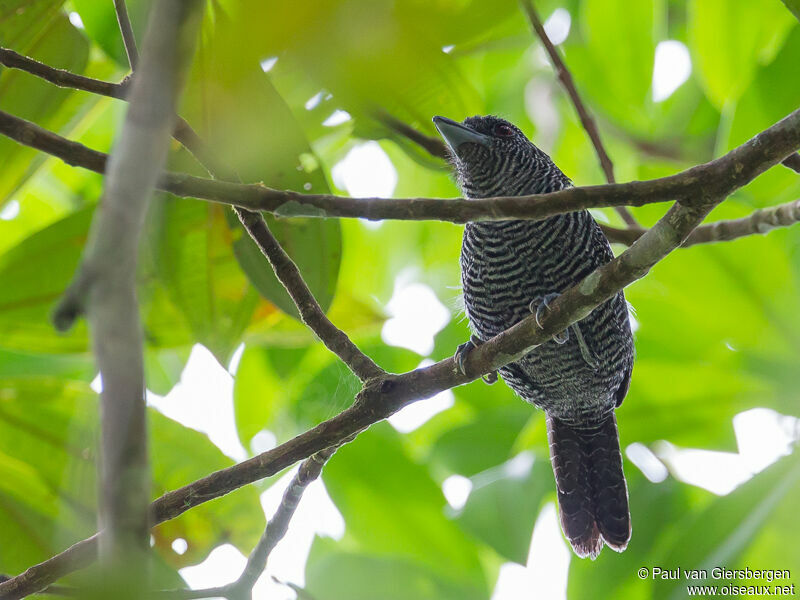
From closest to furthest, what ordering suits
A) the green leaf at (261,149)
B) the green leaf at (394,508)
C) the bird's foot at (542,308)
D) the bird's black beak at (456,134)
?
the green leaf at (261,149) < the bird's foot at (542,308) < the bird's black beak at (456,134) < the green leaf at (394,508)

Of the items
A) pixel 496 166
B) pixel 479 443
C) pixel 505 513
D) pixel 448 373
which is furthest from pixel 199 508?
pixel 496 166

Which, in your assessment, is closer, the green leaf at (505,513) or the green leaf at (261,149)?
the green leaf at (261,149)

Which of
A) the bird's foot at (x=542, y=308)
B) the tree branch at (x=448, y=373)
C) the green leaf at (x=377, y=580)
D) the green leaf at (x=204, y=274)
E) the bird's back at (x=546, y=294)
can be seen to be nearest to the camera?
the tree branch at (x=448, y=373)

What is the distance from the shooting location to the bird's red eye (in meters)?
2.72

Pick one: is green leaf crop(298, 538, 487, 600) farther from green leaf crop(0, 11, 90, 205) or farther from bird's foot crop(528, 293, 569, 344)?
green leaf crop(0, 11, 90, 205)

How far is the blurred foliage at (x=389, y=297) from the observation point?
203 centimetres

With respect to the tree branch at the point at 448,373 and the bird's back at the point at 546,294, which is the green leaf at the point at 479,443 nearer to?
the bird's back at the point at 546,294

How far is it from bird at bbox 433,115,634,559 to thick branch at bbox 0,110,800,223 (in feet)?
2.91

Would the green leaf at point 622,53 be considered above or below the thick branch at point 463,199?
above

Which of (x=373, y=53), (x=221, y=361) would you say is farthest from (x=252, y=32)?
(x=221, y=361)

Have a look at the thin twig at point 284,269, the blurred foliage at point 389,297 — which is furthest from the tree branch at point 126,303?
the thin twig at point 284,269

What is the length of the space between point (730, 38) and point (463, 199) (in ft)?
5.42

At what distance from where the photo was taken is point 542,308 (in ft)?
5.82

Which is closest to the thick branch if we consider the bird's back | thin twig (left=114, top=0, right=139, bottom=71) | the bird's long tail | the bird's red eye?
thin twig (left=114, top=0, right=139, bottom=71)
